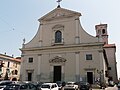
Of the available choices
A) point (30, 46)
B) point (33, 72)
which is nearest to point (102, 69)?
point (33, 72)

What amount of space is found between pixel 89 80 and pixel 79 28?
9686 millimetres

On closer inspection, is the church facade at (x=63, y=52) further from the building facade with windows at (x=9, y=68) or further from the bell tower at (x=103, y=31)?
the bell tower at (x=103, y=31)

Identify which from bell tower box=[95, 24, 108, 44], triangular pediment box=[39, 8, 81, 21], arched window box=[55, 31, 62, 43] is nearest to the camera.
→ triangular pediment box=[39, 8, 81, 21]

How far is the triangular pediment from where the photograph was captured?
3250 cm

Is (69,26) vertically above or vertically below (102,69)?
above

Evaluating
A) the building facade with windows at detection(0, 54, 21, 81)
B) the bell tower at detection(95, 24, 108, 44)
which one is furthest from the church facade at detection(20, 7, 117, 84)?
the bell tower at detection(95, 24, 108, 44)

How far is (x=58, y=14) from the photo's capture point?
33.8m

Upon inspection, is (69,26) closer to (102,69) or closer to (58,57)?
(58,57)

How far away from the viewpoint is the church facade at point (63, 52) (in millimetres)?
28677

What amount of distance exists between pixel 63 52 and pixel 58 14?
7.99 metres

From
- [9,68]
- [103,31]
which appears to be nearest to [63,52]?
[9,68]

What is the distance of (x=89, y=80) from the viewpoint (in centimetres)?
2858

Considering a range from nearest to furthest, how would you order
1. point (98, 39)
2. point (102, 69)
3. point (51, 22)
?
point (102, 69), point (98, 39), point (51, 22)

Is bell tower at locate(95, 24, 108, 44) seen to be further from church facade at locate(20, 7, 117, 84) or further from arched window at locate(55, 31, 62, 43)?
arched window at locate(55, 31, 62, 43)
